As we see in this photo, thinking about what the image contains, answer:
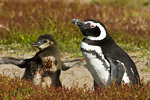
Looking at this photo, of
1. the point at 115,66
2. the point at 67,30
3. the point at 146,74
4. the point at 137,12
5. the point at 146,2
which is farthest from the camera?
the point at 146,2

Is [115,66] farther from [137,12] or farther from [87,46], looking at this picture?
[137,12]

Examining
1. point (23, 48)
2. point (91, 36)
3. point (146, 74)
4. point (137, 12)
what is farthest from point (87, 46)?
point (137, 12)

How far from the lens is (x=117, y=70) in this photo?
5762mm

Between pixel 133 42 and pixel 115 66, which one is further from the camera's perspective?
pixel 133 42

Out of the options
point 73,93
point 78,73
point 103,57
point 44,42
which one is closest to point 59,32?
point 78,73

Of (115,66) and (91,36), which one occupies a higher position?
(91,36)

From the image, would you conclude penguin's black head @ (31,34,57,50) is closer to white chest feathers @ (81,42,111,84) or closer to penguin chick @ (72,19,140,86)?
penguin chick @ (72,19,140,86)

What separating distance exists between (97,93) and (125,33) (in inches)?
247

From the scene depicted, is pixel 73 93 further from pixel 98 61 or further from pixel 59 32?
pixel 59 32

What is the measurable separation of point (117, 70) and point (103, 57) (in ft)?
1.22

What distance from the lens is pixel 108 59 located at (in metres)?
5.94

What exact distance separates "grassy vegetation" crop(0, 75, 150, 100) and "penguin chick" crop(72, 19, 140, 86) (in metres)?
0.90

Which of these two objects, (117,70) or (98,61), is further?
(98,61)

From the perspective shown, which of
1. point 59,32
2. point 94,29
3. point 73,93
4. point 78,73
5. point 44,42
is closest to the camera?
point 73,93
